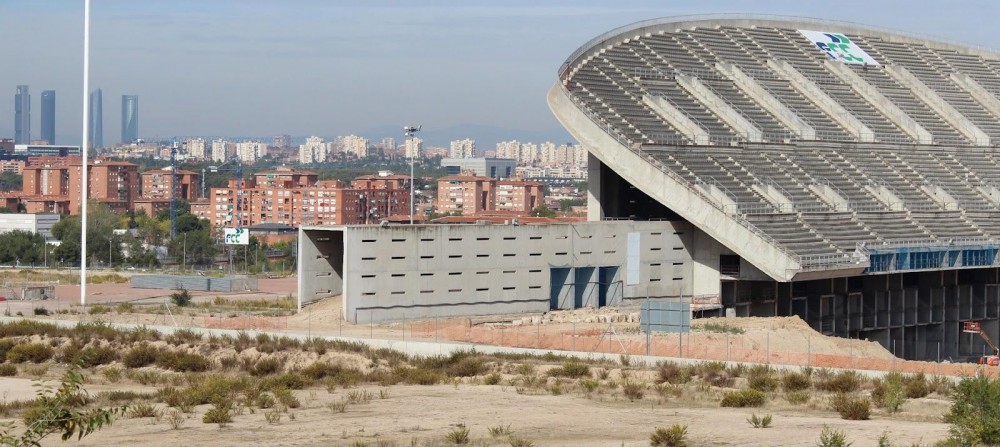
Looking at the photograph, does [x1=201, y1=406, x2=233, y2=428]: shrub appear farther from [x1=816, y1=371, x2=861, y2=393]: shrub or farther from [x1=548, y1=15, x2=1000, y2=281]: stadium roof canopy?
[x1=548, y1=15, x2=1000, y2=281]: stadium roof canopy

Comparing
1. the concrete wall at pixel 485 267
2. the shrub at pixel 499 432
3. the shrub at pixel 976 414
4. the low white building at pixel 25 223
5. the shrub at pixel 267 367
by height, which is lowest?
the shrub at pixel 267 367

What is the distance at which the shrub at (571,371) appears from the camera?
1419 inches

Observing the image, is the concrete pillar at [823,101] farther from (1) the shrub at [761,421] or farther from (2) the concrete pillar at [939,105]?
(1) the shrub at [761,421]

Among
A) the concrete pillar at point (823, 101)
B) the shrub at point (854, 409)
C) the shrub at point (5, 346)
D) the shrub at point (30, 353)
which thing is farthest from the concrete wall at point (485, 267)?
the shrub at point (854, 409)

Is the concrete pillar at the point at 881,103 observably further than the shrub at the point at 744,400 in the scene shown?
Yes

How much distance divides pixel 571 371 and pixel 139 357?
13.0 m

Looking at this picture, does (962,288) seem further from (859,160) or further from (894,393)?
(894,393)

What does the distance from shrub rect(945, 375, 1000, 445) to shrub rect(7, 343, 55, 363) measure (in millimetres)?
25724

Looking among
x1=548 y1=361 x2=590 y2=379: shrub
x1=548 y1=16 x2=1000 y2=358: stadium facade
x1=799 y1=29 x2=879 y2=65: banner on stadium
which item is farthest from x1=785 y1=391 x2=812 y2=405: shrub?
x1=799 y1=29 x2=879 y2=65: banner on stadium

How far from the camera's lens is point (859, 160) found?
2581 inches

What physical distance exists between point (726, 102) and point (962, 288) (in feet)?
43.5

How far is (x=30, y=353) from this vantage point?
139 feet

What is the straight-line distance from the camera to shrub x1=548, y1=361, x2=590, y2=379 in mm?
36031

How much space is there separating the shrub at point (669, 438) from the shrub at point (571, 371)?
10.6 m
